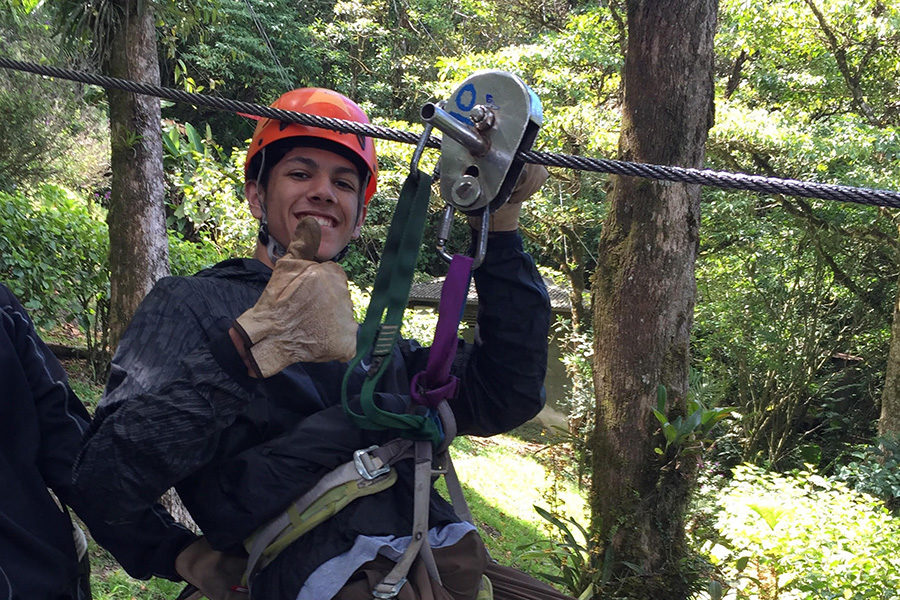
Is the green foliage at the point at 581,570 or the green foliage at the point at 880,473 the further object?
the green foliage at the point at 880,473

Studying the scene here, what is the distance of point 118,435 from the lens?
4.39 feet

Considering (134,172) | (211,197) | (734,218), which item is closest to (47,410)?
(134,172)

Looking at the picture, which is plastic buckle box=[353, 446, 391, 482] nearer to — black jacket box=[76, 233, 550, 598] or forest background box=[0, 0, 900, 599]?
black jacket box=[76, 233, 550, 598]

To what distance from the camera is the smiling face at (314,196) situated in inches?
71.2

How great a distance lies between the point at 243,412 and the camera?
1523 mm

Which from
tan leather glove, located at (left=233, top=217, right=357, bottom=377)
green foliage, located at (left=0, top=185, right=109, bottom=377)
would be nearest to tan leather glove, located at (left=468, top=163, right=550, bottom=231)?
tan leather glove, located at (left=233, top=217, right=357, bottom=377)

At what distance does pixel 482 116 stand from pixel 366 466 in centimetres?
70

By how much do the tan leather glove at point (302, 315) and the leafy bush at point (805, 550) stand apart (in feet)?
12.5

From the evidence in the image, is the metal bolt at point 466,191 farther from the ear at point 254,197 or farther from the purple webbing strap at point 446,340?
the ear at point 254,197

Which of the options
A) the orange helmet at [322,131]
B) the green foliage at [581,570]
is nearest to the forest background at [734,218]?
the green foliage at [581,570]

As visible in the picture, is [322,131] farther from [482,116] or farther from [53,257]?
[53,257]

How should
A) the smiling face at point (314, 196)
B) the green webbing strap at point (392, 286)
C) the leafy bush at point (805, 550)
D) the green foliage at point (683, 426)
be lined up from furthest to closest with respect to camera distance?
the leafy bush at point (805, 550)
the green foliage at point (683, 426)
the smiling face at point (314, 196)
the green webbing strap at point (392, 286)

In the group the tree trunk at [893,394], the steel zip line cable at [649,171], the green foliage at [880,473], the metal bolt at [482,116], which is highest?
the metal bolt at [482,116]

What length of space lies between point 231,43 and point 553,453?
52.8ft
